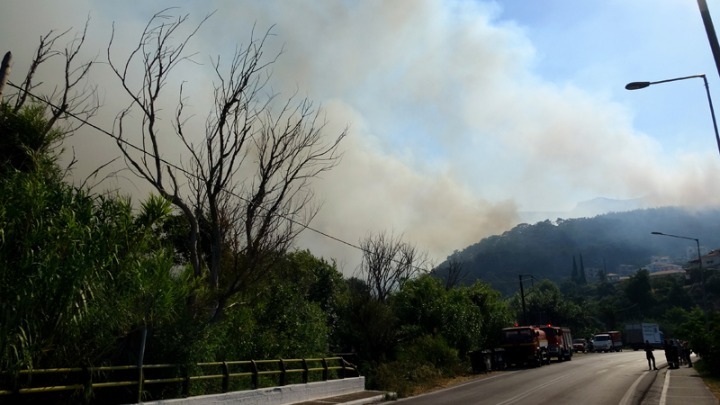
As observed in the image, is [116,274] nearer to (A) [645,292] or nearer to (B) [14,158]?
(B) [14,158]

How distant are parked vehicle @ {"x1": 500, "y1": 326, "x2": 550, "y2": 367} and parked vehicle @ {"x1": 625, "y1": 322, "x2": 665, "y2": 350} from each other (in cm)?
3860

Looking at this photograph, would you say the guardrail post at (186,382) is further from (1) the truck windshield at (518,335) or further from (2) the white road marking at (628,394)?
(1) the truck windshield at (518,335)

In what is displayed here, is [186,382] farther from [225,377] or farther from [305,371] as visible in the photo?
[305,371]

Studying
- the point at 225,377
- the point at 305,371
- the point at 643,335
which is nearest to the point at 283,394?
the point at 305,371

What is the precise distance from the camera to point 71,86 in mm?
16312

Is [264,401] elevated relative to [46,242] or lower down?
lower down

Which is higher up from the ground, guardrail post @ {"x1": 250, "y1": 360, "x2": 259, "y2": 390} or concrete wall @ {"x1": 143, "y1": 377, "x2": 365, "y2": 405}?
guardrail post @ {"x1": 250, "y1": 360, "x2": 259, "y2": 390}

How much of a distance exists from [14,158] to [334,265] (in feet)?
154

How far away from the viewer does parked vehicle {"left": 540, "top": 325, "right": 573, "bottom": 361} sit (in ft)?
159

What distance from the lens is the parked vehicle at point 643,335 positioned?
76750 millimetres

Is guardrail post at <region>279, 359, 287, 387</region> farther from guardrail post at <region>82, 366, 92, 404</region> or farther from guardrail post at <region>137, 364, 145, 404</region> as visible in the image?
guardrail post at <region>82, 366, 92, 404</region>

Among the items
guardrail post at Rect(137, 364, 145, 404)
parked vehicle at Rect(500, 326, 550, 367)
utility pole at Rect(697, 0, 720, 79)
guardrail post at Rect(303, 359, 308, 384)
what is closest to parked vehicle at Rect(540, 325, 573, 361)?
parked vehicle at Rect(500, 326, 550, 367)

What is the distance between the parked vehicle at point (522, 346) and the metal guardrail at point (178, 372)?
79.7 feet

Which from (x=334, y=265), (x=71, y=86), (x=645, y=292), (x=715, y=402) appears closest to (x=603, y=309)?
(x=645, y=292)
